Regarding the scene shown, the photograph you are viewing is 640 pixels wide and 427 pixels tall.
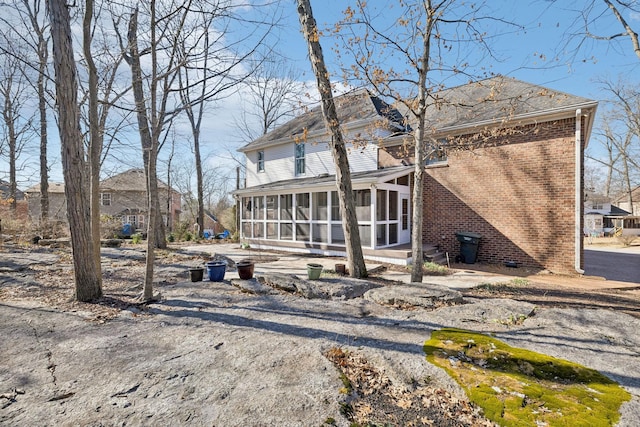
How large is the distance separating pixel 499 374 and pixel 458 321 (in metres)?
1.43

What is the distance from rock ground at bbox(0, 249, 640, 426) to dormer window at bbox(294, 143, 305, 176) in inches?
386

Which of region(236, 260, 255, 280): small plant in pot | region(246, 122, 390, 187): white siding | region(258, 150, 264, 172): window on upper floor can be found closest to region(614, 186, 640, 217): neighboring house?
region(246, 122, 390, 187): white siding

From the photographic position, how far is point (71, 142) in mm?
5027

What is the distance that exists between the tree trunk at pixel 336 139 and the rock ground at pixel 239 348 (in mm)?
1236

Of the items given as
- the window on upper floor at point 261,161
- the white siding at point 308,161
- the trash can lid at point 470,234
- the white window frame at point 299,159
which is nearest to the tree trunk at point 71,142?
the white siding at point 308,161

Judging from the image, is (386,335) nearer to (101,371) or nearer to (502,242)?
(101,371)

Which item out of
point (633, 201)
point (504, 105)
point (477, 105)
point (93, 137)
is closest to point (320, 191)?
point (477, 105)

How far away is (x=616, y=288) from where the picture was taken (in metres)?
6.96

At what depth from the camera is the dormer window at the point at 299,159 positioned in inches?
586

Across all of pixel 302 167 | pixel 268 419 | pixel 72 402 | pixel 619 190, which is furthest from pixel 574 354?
pixel 619 190

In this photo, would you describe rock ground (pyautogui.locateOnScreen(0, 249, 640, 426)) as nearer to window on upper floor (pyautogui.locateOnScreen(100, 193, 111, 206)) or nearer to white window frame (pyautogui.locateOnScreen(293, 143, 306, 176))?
white window frame (pyautogui.locateOnScreen(293, 143, 306, 176))

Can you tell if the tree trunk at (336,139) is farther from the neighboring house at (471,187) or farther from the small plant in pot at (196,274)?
the small plant in pot at (196,274)

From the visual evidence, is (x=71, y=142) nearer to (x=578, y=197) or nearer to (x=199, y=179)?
(x=578, y=197)

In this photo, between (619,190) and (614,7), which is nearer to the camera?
(614,7)
